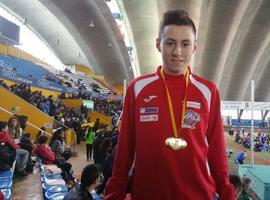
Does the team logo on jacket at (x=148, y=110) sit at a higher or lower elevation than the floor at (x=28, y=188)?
higher

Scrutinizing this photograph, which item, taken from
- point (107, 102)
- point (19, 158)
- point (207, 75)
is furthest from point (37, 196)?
point (207, 75)

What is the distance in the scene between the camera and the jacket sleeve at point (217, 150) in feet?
5.50

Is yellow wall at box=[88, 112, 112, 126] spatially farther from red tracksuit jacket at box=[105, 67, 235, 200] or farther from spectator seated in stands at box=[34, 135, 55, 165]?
red tracksuit jacket at box=[105, 67, 235, 200]

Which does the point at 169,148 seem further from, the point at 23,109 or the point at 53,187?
the point at 23,109

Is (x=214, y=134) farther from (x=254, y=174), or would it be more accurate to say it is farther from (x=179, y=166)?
(x=254, y=174)

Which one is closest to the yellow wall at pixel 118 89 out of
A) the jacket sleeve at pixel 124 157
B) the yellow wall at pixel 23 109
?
the yellow wall at pixel 23 109

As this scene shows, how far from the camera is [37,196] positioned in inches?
271

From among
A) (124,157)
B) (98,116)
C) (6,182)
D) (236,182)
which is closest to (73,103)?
(98,116)

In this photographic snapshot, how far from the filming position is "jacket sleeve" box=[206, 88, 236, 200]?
1.68 metres

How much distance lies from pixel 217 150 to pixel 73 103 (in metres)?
24.2

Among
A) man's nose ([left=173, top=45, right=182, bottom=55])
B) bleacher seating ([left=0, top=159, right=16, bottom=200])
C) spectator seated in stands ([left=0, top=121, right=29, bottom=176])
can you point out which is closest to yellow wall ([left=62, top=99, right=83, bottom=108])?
spectator seated in stands ([left=0, top=121, right=29, bottom=176])

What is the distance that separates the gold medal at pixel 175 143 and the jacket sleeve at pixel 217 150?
0.20 metres

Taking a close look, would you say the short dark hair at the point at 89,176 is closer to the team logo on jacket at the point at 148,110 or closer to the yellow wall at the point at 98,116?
the team logo on jacket at the point at 148,110

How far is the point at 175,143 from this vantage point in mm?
1568
